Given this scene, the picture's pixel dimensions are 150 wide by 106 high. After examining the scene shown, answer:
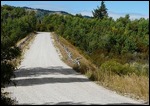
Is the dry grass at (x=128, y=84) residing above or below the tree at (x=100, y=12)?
below

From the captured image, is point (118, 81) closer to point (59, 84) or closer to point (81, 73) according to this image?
point (59, 84)

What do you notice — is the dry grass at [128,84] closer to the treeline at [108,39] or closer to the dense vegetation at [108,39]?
the treeline at [108,39]

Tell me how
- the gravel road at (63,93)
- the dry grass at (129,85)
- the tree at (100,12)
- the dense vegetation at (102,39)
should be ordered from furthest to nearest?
the tree at (100,12) → the dense vegetation at (102,39) → the dry grass at (129,85) → the gravel road at (63,93)

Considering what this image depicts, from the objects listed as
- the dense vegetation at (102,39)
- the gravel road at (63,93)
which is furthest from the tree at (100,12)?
the gravel road at (63,93)

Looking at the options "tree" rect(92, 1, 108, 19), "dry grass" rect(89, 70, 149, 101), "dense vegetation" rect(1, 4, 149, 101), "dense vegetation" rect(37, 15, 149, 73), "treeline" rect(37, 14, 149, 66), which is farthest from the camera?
"tree" rect(92, 1, 108, 19)

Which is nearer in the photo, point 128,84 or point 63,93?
point 63,93

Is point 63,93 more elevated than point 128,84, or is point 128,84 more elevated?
point 128,84

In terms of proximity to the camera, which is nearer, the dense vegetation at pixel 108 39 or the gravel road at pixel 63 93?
the gravel road at pixel 63 93

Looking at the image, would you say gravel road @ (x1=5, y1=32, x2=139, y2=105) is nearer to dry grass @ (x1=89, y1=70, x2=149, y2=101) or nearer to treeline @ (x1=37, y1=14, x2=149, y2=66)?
dry grass @ (x1=89, y1=70, x2=149, y2=101)

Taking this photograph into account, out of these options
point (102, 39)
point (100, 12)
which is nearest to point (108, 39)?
point (102, 39)

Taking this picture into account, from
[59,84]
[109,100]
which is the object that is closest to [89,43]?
[59,84]

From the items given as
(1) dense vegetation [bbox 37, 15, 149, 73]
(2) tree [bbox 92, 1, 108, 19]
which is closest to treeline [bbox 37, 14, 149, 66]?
(1) dense vegetation [bbox 37, 15, 149, 73]

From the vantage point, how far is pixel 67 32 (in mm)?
107500

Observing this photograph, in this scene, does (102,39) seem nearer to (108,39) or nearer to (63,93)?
(108,39)
